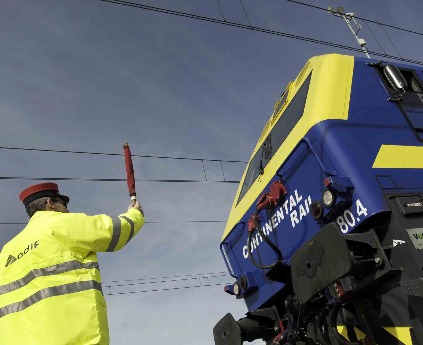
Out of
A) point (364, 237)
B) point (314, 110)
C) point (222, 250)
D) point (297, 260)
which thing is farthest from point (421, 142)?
point (222, 250)

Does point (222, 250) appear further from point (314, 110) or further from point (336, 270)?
point (336, 270)

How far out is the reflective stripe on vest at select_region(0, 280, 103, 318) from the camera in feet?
6.91

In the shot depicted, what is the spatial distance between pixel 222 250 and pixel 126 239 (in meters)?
2.44

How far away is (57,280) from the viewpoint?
215 cm

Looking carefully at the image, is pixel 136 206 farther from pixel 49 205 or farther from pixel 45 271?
pixel 45 271

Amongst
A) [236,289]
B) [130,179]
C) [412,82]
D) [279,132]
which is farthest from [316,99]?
[236,289]

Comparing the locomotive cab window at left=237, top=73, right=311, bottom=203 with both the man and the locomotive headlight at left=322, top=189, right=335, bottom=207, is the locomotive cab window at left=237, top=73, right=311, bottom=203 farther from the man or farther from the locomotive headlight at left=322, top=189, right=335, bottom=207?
the man

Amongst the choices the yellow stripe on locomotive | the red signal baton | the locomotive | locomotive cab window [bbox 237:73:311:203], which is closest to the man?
the red signal baton

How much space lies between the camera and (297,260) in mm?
2809

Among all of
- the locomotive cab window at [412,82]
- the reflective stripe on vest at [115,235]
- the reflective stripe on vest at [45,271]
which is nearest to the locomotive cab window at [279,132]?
the locomotive cab window at [412,82]

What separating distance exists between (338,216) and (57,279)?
6.33 feet

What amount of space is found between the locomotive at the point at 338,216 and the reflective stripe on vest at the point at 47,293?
1380 mm

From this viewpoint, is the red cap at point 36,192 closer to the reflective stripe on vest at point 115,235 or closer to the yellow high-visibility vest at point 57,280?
the yellow high-visibility vest at point 57,280

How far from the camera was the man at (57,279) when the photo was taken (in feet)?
6.66
